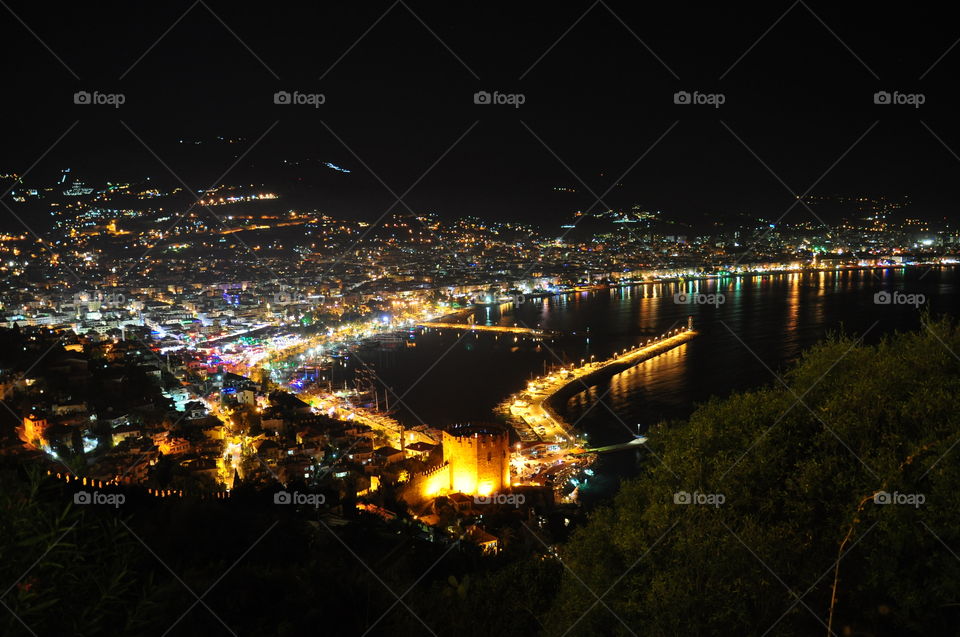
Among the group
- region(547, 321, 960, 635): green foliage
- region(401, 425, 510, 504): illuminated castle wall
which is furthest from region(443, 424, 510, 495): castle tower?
region(547, 321, 960, 635): green foliage

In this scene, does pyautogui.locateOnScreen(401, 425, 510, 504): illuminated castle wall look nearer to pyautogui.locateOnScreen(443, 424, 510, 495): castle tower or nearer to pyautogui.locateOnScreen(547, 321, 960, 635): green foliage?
pyautogui.locateOnScreen(443, 424, 510, 495): castle tower

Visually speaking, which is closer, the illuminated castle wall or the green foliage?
the green foliage

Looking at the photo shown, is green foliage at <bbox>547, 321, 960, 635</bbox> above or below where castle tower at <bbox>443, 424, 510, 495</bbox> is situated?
above

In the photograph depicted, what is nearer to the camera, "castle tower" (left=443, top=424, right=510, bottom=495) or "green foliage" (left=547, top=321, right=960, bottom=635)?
"green foliage" (left=547, top=321, right=960, bottom=635)

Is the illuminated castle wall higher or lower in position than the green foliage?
lower

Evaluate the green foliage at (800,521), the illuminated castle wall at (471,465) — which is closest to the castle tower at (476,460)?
the illuminated castle wall at (471,465)

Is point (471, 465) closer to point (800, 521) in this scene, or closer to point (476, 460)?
point (476, 460)

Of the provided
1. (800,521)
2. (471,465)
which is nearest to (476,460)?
(471,465)
